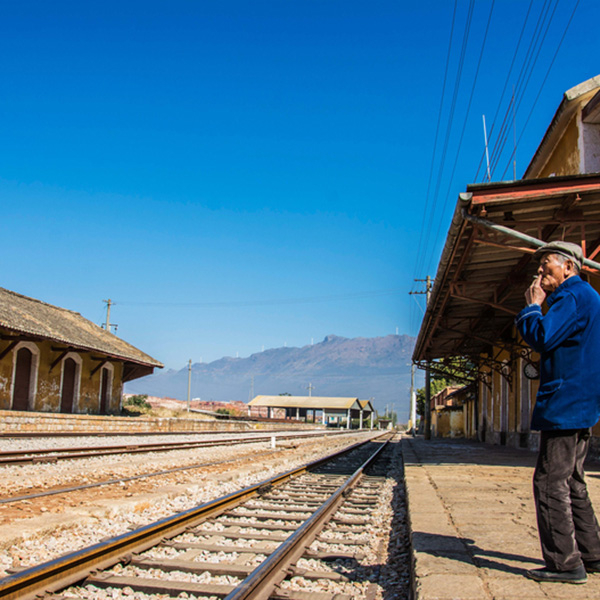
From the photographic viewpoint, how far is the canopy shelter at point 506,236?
8758 millimetres

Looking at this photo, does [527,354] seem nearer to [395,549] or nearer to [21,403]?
[395,549]

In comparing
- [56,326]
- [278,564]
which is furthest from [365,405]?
[278,564]

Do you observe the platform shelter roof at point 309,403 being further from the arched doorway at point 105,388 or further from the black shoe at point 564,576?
the black shoe at point 564,576

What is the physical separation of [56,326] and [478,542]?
26999mm

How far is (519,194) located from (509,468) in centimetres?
517

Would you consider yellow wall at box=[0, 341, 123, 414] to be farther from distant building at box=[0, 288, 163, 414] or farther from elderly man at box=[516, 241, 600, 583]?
elderly man at box=[516, 241, 600, 583]

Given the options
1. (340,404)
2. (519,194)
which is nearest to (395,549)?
(519,194)

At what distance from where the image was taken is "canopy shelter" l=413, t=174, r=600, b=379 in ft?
28.7

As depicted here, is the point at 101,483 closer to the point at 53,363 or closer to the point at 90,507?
the point at 90,507

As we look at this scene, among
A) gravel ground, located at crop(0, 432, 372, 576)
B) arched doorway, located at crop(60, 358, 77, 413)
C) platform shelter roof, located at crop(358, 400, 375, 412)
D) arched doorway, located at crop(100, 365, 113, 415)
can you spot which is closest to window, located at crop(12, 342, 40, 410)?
arched doorway, located at crop(60, 358, 77, 413)

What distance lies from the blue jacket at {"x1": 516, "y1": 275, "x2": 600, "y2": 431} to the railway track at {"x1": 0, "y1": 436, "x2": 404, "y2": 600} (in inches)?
70.7

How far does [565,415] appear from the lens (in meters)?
3.03

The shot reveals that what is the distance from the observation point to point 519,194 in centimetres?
873

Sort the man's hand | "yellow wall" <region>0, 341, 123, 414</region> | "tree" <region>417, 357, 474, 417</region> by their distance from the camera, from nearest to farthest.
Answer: the man's hand < "yellow wall" <region>0, 341, 123, 414</region> < "tree" <region>417, 357, 474, 417</region>
